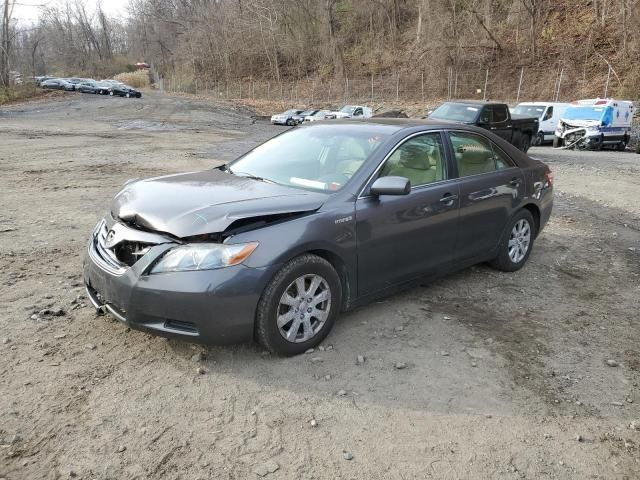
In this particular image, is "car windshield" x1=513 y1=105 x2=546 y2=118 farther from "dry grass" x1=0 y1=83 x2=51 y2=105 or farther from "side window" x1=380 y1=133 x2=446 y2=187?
"dry grass" x1=0 y1=83 x2=51 y2=105

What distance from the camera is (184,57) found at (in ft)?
273

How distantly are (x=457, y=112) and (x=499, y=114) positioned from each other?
1.46 m

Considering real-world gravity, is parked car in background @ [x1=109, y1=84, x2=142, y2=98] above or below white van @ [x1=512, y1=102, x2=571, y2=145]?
above

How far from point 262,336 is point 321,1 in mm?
63349

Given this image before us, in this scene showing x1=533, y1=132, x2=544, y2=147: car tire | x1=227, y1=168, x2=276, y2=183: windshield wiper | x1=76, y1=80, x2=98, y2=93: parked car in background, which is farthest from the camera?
A: x1=76, y1=80, x2=98, y2=93: parked car in background

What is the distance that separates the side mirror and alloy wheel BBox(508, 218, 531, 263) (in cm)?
203

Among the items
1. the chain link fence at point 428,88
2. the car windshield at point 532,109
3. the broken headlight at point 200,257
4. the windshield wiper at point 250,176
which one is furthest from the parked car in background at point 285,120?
the broken headlight at point 200,257

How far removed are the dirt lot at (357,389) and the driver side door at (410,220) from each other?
40 centimetres

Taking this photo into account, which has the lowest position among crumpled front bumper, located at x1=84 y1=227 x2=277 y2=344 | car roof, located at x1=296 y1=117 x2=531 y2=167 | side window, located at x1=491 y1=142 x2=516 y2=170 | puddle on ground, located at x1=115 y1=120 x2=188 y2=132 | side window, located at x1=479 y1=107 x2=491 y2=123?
puddle on ground, located at x1=115 y1=120 x2=188 y2=132

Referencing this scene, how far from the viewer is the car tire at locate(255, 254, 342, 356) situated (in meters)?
3.46

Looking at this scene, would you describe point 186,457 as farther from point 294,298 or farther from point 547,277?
point 547,277

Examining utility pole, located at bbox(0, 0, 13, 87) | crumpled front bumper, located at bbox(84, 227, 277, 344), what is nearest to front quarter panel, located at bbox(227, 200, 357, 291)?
crumpled front bumper, located at bbox(84, 227, 277, 344)

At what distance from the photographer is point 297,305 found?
3635 millimetres

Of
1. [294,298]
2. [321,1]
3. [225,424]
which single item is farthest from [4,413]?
[321,1]
